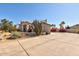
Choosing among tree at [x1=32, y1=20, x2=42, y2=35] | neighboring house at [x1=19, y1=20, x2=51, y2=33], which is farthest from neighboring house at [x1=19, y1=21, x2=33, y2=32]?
tree at [x1=32, y1=20, x2=42, y2=35]

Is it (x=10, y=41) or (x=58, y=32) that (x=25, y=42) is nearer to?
(x=10, y=41)

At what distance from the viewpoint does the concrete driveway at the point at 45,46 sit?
5.29 metres

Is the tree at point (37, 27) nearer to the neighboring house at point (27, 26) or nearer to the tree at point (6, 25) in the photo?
the neighboring house at point (27, 26)

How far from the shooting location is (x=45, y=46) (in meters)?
5.91

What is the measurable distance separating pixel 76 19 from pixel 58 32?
3.32ft

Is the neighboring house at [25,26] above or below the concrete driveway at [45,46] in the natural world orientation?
above

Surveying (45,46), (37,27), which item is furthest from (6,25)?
(45,46)

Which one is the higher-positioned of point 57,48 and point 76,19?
point 76,19

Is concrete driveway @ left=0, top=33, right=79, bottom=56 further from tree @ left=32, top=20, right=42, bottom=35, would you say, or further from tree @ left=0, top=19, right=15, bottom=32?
tree @ left=0, top=19, right=15, bottom=32

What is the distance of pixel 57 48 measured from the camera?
5.73m

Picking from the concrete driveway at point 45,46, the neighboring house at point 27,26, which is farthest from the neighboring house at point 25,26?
the concrete driveway at point 45,46

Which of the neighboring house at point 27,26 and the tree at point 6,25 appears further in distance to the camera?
the neighboring house at point 27,26

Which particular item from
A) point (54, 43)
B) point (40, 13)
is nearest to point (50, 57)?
point (54, 43)

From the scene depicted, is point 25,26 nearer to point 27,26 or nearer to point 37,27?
point 27,26
